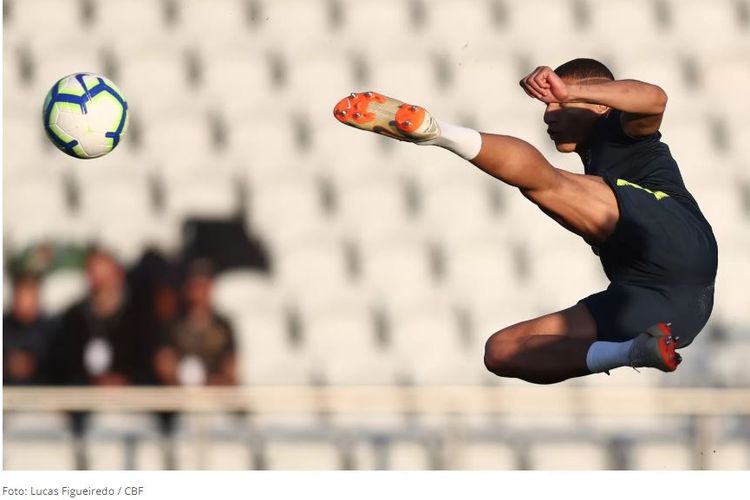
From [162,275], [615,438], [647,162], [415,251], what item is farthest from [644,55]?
[647,162]

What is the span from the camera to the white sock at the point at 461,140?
399 centimetres

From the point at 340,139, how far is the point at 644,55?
7.46 feet

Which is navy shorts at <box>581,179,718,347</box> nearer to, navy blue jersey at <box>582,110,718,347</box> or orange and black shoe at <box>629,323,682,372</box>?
navy blue jersey at <box>582,110,718,347</box>

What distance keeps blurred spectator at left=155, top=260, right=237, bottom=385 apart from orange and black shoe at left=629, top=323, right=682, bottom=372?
3710 mm

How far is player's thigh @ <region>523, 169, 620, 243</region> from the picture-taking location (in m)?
4.07

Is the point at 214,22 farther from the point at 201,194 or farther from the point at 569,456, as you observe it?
the point at 569,456

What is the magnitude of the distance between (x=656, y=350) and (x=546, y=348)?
2.11ft

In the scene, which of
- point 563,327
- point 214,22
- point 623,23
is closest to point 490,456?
point 563,327

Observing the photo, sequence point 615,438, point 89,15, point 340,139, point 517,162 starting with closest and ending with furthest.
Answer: point 517,162, point 615,438, point 340,139, point 89,15

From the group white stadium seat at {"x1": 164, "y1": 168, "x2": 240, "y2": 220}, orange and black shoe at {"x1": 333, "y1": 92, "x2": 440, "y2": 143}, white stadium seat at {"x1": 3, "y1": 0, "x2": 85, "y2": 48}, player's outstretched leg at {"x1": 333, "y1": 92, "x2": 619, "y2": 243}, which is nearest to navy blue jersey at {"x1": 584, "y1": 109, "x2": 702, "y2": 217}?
player's outstretched leg at {"x1": 333, "y1": 92, "x2": 619, "y2": 243}

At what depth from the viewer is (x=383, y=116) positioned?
3912 mm

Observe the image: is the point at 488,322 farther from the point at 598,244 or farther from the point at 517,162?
the point at 517,162
